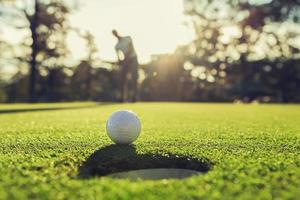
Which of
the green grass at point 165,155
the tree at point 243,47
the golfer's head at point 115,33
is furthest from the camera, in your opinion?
the tree at point 243,47

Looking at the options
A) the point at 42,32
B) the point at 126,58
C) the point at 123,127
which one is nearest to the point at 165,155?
the point at 123,127

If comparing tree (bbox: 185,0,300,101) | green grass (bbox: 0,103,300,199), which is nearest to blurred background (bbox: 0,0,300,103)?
tree (bbox: 185,0,300,101)

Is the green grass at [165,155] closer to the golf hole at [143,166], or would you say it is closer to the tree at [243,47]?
the golf hole at [143,166]

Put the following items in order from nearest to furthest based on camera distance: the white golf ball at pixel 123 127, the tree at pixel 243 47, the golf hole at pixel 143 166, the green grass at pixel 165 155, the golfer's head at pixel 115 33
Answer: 1. the green grass at pixel 165 155
2. the golf hole at pixel 143 166
3. the white golf ball at pixel 123 127
4. the golfer's head at pixel 115 33
5. the tree at pixel 243 47

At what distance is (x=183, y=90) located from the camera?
52719 mm

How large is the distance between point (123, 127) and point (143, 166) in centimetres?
100

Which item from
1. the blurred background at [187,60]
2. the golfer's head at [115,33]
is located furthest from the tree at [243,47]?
the golfer's head at [115,33]

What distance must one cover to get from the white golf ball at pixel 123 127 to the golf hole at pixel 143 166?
1.87 ft

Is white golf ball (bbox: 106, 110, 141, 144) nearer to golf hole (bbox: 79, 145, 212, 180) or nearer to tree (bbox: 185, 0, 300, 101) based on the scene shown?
golf hole (bbox: 79, 145, 212, 180)

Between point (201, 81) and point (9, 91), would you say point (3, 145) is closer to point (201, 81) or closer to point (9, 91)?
point (9, 91)

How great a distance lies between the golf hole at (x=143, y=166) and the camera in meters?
5.10

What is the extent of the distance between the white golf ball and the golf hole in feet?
1.87

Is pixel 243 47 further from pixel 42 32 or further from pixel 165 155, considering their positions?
pixel 165 155

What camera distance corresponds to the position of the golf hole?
16.7 ft
